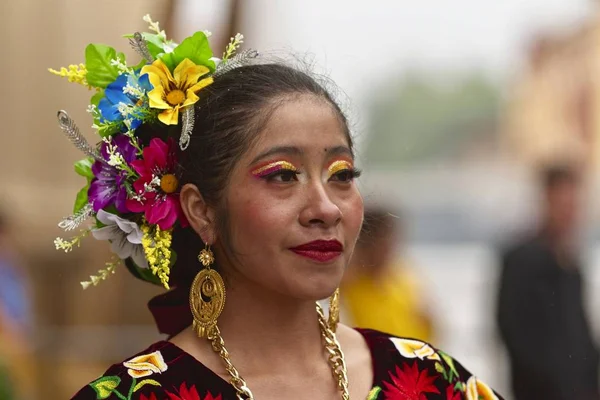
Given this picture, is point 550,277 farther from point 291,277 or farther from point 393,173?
point 393,173

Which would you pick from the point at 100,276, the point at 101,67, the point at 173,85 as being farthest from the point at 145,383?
the point at 101,67

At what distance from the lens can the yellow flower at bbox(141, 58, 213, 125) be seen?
2883 mm

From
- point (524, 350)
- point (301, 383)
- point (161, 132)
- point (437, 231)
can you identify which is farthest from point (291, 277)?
point (437, 231)

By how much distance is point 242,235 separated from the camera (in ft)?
8.97

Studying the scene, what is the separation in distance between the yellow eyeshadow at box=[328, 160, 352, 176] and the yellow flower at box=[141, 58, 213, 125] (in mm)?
360

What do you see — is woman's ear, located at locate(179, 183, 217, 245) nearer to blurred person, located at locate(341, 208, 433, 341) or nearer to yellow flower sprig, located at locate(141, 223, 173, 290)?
yellow flower sprig, located at locate(141, 223, 173, 290)

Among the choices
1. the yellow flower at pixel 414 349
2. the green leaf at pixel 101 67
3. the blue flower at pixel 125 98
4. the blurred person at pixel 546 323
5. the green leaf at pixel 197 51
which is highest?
the green leaf at pixel 197 51

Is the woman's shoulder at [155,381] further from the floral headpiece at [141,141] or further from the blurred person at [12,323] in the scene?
Answer: the blurred person at [12,323]

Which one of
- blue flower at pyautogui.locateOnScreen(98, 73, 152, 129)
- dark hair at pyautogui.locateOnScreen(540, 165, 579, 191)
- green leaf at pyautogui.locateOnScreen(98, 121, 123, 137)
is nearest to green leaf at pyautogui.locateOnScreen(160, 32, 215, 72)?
blue flower at pyautogui.locateOnScreen(98, 73, 152, 129)

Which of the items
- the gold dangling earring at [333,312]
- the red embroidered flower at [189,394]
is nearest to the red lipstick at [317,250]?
the gold dangling earring at [333,312]

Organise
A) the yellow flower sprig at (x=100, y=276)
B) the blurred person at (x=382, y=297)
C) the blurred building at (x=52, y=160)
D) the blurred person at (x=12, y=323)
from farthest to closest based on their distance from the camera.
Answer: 1. the blurred building at (x=52, y=160)
2. the blurred person at (x=12, y=323)
3. the blurred person at (x=382, y=297)
4. the yellow flower sprig at (x=100, y=276)

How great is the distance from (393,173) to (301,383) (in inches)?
784

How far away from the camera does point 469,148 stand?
2319cm

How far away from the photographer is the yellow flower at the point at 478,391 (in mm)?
3004
